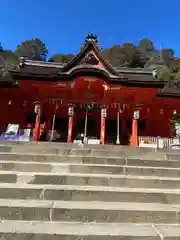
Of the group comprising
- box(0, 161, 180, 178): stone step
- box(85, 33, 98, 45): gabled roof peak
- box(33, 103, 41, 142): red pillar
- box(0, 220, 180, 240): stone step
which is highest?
box(85, 33, 98, 45): gabled roof peak

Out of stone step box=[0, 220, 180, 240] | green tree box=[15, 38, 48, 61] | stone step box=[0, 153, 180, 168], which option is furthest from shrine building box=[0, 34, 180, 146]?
green tree box=[15, 38, 48, 61]

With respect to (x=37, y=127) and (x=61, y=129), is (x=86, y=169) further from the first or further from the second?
(x=61, y=129)

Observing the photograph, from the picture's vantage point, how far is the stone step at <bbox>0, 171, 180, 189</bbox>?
14.8 ft

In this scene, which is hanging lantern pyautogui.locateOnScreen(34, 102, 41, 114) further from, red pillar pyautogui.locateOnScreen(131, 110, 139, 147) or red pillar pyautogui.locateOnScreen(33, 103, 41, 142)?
red pillar pyautogui.locateOnScreen(131, 110, 139, 147)

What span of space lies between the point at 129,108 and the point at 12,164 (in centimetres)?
1052

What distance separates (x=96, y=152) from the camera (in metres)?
6.12

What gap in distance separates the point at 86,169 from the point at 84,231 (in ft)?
7.03

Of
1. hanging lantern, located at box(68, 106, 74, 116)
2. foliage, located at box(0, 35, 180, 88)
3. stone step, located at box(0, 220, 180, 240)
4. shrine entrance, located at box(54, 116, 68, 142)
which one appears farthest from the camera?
foliage, located at box(0, 35, 180, 88)

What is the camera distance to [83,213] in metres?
3.41

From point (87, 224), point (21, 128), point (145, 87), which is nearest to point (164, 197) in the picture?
point (87, 224)

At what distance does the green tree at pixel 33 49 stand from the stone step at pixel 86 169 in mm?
92434

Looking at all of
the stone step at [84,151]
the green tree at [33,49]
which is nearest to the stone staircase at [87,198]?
the stone step at [84,151]

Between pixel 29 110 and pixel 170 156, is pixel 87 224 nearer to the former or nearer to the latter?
pixel 170 156

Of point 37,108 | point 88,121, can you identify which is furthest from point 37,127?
point 88,121
